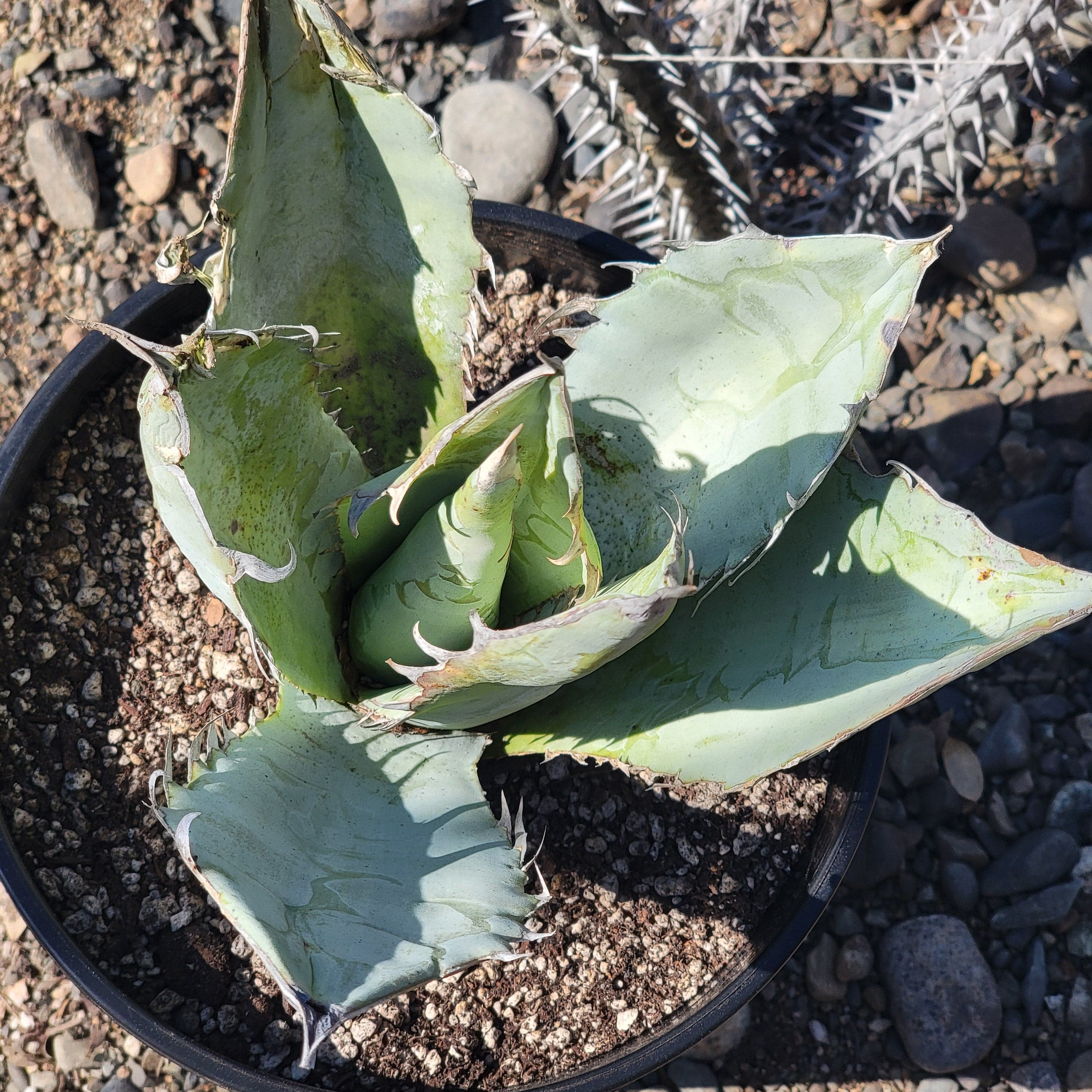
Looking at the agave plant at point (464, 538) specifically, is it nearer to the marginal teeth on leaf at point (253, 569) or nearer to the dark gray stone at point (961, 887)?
the marginal teeth on leaf at point (253, 569)

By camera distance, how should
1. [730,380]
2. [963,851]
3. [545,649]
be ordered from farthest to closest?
[963,851], [730,380], [545,649]

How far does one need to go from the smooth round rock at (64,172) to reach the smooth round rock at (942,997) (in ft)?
5.72

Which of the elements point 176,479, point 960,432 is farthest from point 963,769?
point 176,479

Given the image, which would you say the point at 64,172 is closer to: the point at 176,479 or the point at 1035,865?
the point at 176,479

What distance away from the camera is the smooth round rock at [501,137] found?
1723mm

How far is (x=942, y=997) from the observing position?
4.84ft

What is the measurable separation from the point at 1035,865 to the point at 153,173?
1.81 meters

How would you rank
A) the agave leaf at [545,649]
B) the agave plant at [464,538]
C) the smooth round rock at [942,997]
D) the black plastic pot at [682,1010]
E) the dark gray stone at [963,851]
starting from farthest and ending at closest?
the dark gray stone at [963,851]
the smooth round rock at [942,997]
the black plastic pot at [682,1010]
the agave plant at [464,538]
the agave leaf at [545,649]

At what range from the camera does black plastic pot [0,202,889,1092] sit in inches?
41.3

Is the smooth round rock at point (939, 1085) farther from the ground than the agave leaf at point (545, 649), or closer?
closer

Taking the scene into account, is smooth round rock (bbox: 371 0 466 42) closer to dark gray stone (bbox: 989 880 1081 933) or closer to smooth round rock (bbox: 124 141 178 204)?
smooth round rock (bbox: 124 141 178 204)

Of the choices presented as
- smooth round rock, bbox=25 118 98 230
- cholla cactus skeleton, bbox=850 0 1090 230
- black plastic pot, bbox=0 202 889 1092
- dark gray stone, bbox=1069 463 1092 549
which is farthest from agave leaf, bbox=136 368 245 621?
dark gray stone, bbox=1069 463 1092 549

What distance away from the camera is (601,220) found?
68.2 inches

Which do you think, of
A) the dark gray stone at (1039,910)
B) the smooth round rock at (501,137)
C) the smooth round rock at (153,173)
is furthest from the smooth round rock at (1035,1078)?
the smooth round rock at (153,173)
